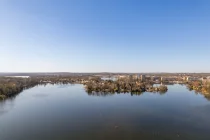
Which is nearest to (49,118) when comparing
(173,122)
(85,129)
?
(85,129)

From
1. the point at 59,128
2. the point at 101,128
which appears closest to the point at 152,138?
the point at 101,128

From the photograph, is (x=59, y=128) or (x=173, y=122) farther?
(x=173, y=122)

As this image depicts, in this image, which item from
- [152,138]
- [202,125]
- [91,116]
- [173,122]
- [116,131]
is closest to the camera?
[152,138]

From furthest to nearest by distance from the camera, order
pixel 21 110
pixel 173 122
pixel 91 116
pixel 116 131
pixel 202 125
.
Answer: pixel 21 110
pixel 91 116
pixel 173 122
pixel 202 125
pixel 116 131

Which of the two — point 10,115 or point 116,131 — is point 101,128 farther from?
point 10,115

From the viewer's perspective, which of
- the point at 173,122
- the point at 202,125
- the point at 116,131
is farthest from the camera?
the point at 173,122

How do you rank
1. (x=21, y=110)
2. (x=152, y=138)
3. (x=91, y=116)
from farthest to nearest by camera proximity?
(x=21, y=110) < (x=91, y=116) < (x=152, y=138)

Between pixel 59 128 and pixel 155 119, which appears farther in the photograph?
pixel 155 119

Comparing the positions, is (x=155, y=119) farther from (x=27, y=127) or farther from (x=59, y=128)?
(x=27, y=127)

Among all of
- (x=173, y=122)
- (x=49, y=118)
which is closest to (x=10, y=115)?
(x=49, y=118)
